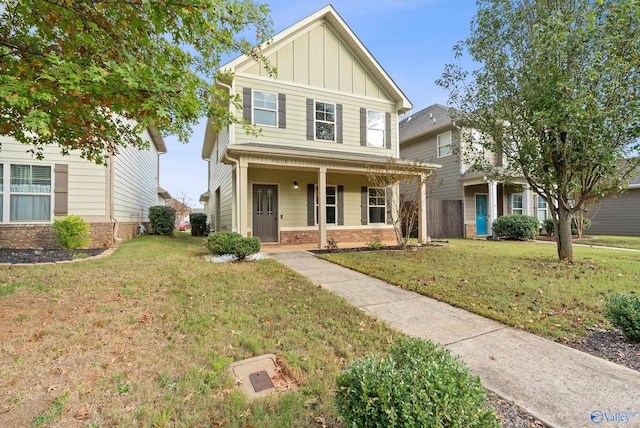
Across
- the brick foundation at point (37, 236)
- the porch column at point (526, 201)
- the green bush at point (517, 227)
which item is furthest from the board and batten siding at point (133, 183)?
the porch column at point (526, 201)

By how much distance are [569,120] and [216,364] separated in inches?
315

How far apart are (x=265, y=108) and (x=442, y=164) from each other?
1001 centimetres

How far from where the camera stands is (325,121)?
10.9 meters

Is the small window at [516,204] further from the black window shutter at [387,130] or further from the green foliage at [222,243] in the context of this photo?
the green foliage at [222,243]

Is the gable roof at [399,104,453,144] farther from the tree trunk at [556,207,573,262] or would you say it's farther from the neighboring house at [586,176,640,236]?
the neighboring house at [586,176,640,236]

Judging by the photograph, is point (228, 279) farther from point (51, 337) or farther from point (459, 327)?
point (459, 327)

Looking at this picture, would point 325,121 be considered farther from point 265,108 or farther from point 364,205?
point 364,205

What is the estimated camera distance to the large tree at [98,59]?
2789mm

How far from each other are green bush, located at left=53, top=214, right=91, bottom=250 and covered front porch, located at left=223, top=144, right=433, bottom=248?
4345 mm

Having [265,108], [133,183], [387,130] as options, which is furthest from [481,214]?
[133,183]

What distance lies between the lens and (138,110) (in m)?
3.32

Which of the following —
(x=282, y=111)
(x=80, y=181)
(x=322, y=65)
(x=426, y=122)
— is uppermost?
(x=322, y=65)

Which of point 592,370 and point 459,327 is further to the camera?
point 459,327

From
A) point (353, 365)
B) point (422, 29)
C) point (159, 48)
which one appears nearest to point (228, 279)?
point (159, 48)
